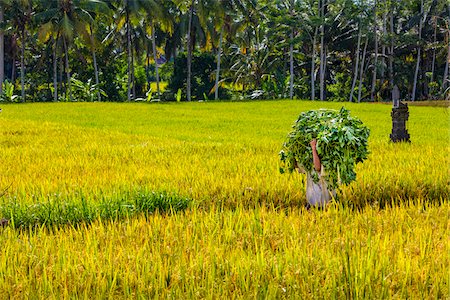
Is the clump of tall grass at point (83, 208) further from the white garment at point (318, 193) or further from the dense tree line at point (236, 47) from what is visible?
the dense tree line at point (236, 47)

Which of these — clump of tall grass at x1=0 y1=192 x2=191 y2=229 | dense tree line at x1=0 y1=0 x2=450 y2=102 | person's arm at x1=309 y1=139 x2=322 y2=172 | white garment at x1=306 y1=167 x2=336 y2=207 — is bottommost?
clump of tall grass at x1=0 y1=192 x2=191 y2=229

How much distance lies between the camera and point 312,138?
3.63 metres

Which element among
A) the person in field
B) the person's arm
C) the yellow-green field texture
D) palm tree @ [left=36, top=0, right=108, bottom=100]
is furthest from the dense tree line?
the person's arm

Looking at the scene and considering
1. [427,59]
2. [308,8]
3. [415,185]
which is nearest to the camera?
[415,185]

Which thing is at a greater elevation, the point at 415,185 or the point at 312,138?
the point at 312,138

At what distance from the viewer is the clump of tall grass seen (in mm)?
3641

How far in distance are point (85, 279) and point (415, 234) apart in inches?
69.0

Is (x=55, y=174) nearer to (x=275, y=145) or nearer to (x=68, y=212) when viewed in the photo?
(x=68, y=212)

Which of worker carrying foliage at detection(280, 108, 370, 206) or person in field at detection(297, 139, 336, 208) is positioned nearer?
worker carrying foliage at detection(280, 108, 370, 206)

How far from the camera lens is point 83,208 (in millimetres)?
3758

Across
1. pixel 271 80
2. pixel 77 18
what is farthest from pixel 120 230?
pixel 271 80

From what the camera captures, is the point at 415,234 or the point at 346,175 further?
the point at 346,175

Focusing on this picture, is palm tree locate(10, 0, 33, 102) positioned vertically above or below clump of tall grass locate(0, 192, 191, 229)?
above

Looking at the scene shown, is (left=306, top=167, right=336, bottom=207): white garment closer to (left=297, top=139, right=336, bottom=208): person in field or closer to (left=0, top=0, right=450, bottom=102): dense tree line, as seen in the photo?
(left=297, top=139, right=336, bottom=208): person in field
